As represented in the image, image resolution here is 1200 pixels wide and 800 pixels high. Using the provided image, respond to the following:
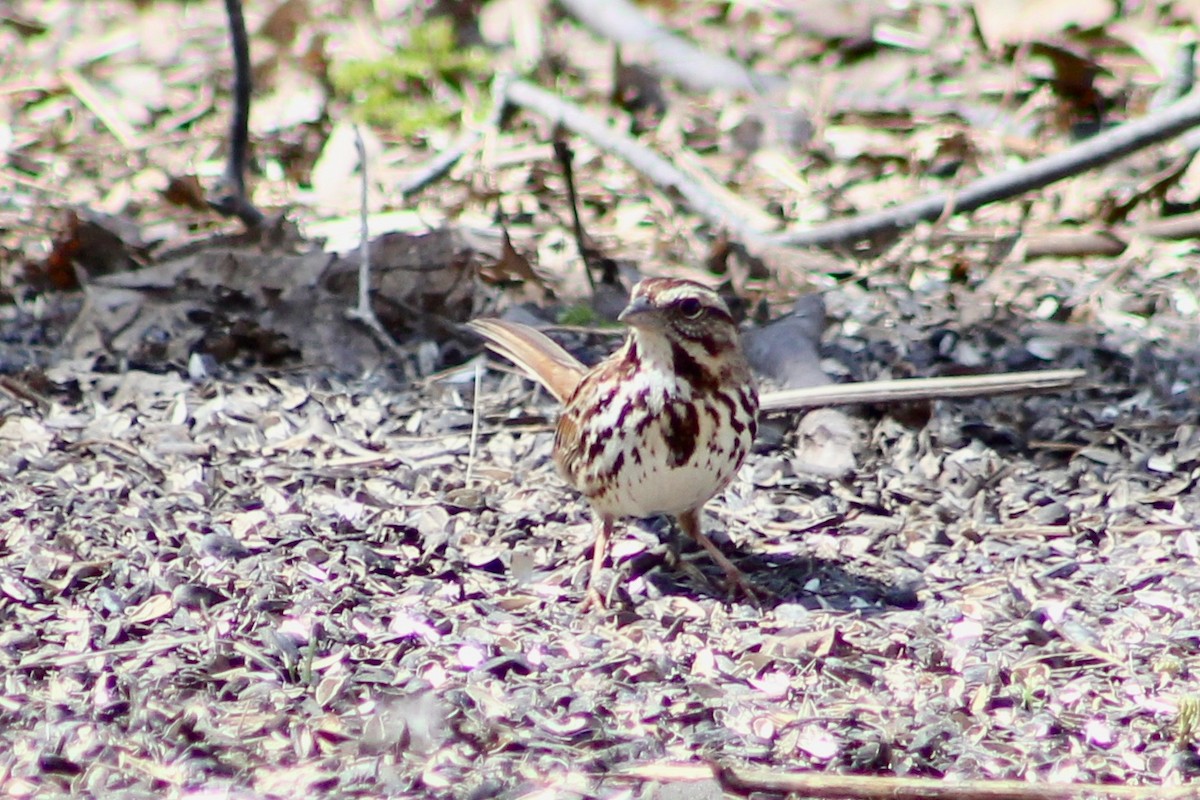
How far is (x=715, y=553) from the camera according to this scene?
12.3 feet

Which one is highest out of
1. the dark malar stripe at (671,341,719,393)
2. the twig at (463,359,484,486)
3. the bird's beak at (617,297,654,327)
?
the bird's beak at (617,297,654,327)

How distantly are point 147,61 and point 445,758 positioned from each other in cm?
495

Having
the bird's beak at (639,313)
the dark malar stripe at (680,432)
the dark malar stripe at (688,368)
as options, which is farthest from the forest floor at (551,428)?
the bird's beak at (639,313)

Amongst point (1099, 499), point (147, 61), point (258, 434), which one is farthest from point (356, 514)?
point (147, 61)

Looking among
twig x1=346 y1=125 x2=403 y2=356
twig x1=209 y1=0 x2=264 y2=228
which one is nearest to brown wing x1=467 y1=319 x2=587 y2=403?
twig x1=346 y1=125 x2=403 y2=356

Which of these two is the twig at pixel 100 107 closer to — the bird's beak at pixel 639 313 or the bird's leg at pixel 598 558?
the bird's leg at pixel 598 558

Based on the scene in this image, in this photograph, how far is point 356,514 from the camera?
151 inches

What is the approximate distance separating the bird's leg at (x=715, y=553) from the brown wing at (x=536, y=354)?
49cm

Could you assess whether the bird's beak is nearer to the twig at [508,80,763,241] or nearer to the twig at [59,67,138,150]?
the twig at [508,80,763,241]

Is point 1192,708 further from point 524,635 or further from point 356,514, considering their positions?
point 356,514

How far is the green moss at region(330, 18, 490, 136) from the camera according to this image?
6594 millimetres

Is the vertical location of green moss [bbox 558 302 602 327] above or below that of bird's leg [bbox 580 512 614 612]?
above

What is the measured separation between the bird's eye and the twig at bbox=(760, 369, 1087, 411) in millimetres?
769

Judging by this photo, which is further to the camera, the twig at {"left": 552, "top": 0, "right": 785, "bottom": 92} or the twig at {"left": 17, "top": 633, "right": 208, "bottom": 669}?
the twig at {"left": 552, "top": 0, "right": 785, "bottom": 92}
